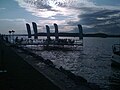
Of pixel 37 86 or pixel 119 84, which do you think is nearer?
pixel 37 86

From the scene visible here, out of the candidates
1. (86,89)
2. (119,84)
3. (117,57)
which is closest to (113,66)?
(117,57)

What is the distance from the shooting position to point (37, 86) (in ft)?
48.1

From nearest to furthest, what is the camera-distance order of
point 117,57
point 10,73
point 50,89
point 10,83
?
1. point 50,89
2. point 10,83
3. point 10,73
4. point 117,57

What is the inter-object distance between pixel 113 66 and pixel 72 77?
18049mm

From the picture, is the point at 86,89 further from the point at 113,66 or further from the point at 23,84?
the point at 113,66

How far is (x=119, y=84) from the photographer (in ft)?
74.0

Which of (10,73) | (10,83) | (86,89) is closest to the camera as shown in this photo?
(10,83)

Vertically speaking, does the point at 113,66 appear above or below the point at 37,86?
below

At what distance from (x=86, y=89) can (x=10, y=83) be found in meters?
5.03

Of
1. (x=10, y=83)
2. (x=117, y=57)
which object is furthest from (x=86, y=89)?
(x=117, y=57)

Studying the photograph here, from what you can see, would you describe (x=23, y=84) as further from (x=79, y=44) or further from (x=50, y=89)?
(x=79, y=44)

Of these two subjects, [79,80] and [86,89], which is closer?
[86,89]

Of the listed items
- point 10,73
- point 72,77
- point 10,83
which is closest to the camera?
point 10,83

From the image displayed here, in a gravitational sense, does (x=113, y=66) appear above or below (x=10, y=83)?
below
